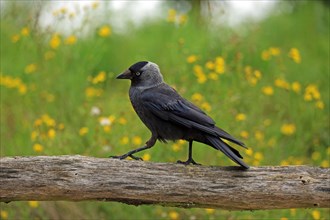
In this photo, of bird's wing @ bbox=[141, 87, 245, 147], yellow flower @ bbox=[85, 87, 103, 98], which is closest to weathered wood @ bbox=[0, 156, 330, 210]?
bird's wing @ bbox=[141, 87, 245, 147]

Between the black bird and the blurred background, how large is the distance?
3.22 feet

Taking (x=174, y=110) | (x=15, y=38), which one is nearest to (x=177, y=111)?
(x=174, y=110)

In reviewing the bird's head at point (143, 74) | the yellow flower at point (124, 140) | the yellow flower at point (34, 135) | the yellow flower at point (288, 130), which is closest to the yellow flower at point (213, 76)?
the yellow flower at point (288, 130)

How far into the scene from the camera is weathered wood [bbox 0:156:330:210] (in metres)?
3.39

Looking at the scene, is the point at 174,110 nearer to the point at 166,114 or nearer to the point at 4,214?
the point at 166,114

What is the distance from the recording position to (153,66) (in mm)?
3705

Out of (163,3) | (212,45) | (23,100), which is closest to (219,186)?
(23,100)

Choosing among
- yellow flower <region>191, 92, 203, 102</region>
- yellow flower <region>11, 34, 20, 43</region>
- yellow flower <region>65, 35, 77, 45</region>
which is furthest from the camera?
yellow flower <region>11, 34, 20, 43</region>

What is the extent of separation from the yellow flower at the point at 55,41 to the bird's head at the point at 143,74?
182cm

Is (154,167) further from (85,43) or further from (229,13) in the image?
(229,13)

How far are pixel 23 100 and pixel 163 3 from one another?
346 cm

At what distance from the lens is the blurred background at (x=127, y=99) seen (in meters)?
4.80

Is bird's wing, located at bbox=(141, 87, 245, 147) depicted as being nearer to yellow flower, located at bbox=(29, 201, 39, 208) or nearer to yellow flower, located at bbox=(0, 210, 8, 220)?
yellow flower, located at bbox=(29, 201, 39, 208)

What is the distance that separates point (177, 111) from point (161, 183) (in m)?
0.38
